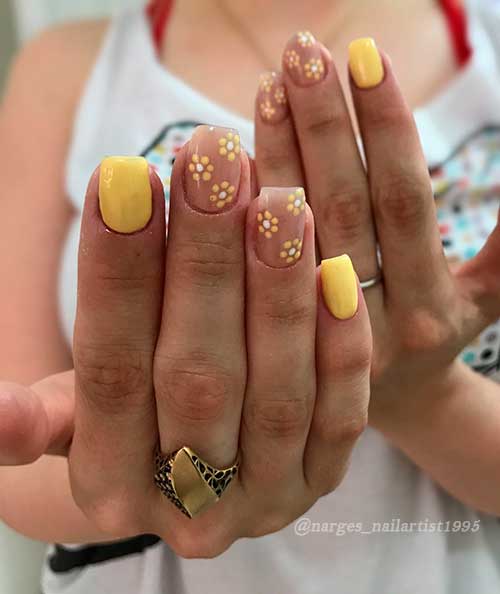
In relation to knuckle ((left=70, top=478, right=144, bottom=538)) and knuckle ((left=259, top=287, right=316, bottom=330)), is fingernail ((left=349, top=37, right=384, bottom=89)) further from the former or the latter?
knuckle ((left=70, top=478, right=144, bottom=538))

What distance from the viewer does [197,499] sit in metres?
0.28

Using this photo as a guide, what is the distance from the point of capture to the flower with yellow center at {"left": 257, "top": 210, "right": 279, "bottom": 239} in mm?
240

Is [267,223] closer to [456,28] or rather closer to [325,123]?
[325,123]

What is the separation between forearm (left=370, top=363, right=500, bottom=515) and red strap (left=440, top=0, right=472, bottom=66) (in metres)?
0.24

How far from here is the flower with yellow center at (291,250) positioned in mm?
243

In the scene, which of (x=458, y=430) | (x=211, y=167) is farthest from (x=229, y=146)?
(x=458, y=430)

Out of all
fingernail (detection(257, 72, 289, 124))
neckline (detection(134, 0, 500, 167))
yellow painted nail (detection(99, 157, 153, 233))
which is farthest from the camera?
neckline (detection(134, 0, 500, 167))

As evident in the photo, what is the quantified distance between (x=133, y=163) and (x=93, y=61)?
Answer: 0.37 metres

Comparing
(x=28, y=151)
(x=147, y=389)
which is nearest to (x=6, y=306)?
(x=28, y=151)

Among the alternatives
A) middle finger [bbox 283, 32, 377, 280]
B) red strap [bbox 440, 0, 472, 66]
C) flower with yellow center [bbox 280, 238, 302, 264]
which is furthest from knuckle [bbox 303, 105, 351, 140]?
red strap [bbox 440, 0, 472, 66]

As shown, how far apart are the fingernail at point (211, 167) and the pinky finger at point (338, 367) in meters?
0.05

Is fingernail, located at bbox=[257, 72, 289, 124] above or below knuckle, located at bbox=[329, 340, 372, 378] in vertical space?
above

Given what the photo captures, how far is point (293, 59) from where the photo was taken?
0.32 meters

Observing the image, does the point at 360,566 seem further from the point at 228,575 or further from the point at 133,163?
the point at 133,163
